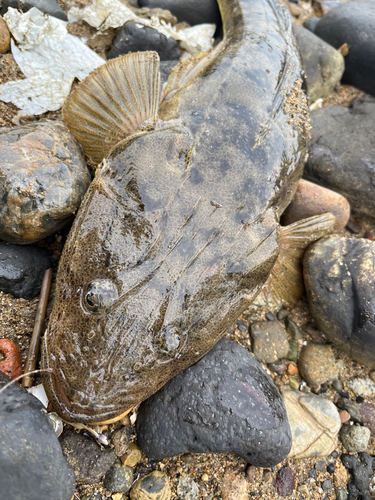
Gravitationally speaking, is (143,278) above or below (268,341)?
above

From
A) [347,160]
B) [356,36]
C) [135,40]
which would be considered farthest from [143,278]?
[356,36]

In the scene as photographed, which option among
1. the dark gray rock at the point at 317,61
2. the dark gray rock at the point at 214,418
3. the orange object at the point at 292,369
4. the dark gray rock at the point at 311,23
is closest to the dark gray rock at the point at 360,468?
the orange object at the point at 292,369

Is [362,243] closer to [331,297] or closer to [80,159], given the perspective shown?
[331,297]

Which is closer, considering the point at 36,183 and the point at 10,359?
the point at 10,359

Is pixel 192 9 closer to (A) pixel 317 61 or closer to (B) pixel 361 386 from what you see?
(A) pixel 317 61

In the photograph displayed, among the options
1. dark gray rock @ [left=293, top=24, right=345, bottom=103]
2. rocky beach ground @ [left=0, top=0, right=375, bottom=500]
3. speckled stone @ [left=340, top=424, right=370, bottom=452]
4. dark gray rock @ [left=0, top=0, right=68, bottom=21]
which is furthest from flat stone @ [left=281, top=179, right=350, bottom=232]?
dark gray rock @ [left=0, top=0, right=68, bottom=21]

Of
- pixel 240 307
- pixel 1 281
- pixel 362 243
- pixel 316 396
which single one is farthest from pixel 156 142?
pixel 316 396
